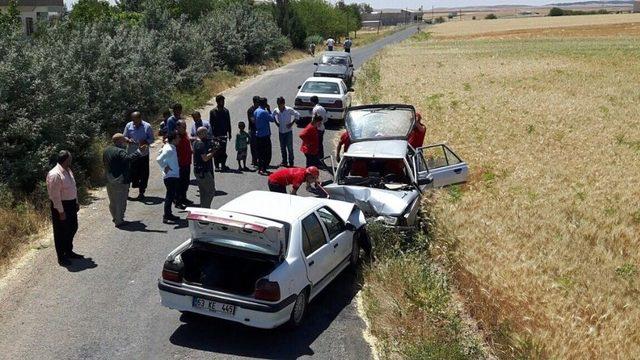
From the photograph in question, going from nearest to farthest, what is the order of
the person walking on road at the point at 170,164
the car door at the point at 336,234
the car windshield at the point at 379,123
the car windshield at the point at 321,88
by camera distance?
1. the car door at the point at 336,234
2. the person walking on road at the point at 170,164
3. the car windshield at the point at 379,123
4. the car windshield at the point at 321,88

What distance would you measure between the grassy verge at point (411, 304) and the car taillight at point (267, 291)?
1.46 metres

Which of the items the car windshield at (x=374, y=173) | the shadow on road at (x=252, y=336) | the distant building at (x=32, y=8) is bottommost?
the shadow on road at (x=252, y=336)

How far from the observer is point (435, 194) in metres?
14.2

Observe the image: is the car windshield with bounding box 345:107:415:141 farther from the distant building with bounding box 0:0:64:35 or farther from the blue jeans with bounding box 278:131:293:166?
the distant building with bounding box 0:0:64:35

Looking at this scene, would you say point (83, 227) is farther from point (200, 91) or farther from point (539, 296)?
point (200, 91)

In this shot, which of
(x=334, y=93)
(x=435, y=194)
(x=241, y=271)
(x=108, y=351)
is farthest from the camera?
(x=334, y=93)

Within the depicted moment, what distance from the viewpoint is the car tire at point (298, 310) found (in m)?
8.58

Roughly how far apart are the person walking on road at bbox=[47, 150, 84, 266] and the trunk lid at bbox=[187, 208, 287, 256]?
3035 mm

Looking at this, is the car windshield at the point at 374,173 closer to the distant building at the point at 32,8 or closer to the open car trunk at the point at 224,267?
the open car trunk at the point at 224,267

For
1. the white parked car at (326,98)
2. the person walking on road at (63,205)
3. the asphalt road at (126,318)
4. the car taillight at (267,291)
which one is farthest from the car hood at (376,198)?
the white parked car at (326,98)

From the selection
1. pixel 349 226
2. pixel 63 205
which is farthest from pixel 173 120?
pixel 349 226

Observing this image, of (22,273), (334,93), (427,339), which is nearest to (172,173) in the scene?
(22,273)

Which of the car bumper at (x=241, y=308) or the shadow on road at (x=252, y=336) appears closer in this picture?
the car bumper at (x=241, y=308)

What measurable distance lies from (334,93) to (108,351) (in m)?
17.5
